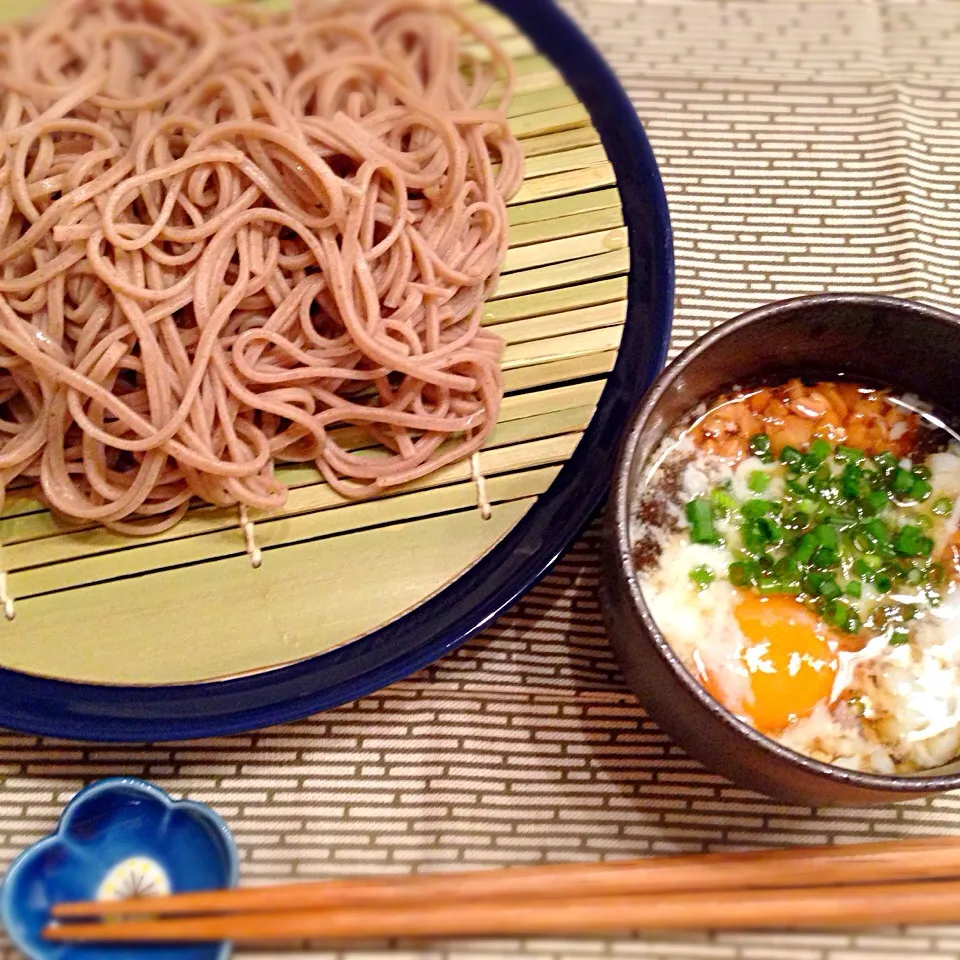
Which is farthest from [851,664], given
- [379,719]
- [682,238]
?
[682,238]

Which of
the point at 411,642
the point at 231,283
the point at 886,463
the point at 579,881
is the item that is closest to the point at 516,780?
the point at 579,881

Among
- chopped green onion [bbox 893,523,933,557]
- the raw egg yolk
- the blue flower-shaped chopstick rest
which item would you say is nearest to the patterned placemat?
the blue flower-shaped chopstick rest

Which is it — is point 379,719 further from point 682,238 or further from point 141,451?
point 682,238

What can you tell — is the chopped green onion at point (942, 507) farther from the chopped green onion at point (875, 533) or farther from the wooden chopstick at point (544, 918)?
the wooden chopstick at point (544, 918)

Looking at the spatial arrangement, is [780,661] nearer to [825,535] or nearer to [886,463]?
[825,535]

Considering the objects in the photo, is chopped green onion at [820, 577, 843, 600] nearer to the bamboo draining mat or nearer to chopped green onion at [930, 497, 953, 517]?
chopped green onion at [930, 497, 953, 517]

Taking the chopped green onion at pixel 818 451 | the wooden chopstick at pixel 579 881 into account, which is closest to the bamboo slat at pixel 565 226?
the chopped green onion at pixel 818 451
